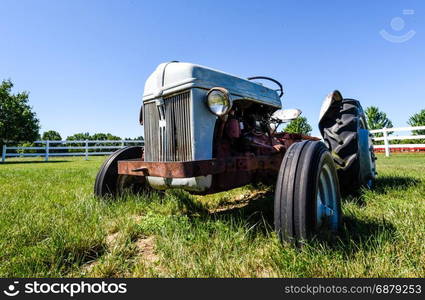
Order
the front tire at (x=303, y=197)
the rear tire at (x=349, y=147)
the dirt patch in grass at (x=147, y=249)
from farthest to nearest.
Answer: the rear tire at (x=349, y=147), the dirt patch in grass at (x=147, y=249), the front tire at (x=303, y=197)

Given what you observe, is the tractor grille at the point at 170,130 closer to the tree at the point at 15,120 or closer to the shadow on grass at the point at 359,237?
the shadow on grass at the point at 359,237

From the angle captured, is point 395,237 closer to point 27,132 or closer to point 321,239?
point 321,239

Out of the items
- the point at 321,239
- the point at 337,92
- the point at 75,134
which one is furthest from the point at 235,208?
the point at 75,134

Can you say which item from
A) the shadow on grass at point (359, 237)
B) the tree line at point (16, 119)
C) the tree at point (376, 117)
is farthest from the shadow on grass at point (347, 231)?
the tree at point (376, 117)

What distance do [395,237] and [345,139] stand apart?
148 centimetres

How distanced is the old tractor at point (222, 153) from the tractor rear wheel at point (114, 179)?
0.01 metres

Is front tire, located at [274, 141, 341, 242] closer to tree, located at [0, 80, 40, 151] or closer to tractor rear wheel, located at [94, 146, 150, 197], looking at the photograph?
tractor rear wheel, located at [94, 146, 150, 197]

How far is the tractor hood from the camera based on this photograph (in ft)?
6.60

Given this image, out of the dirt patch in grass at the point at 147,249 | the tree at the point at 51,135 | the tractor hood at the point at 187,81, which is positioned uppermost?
the tree at the point at 51,135

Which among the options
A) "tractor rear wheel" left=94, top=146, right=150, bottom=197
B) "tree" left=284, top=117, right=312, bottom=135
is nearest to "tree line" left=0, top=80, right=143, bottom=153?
"tractor rear wheel" left=94, top=146, right=150, bottom=197

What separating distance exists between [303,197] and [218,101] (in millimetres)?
925

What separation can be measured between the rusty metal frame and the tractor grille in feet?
0.54

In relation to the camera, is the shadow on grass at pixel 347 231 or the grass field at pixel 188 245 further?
the shadow on grass at pixel 347 231

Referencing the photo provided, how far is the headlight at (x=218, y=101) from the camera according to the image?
1.97m
